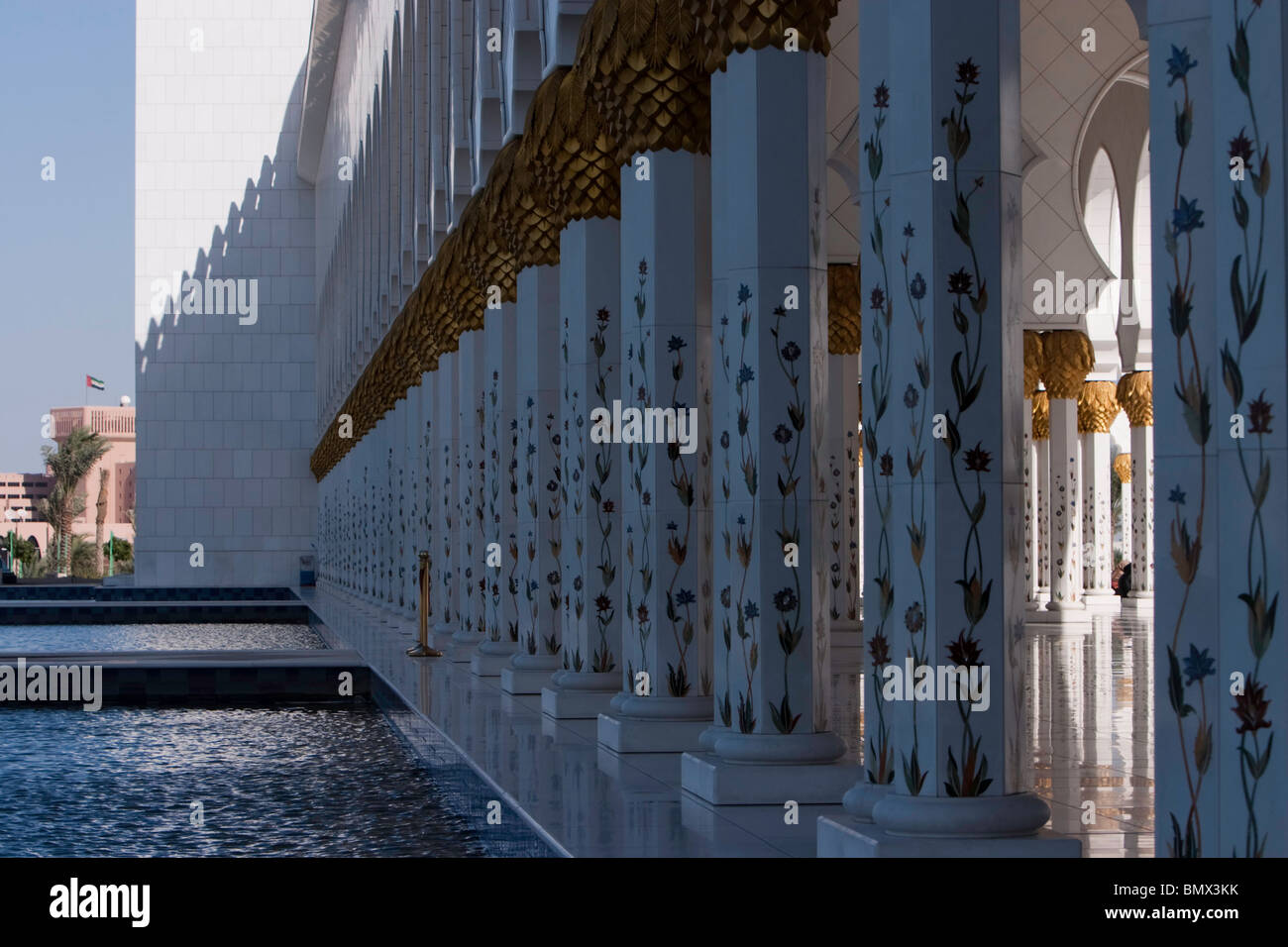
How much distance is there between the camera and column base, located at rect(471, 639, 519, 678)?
1019cm

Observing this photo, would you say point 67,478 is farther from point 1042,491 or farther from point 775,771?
point 775,771

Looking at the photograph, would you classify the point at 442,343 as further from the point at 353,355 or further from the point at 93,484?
the point at 93,484

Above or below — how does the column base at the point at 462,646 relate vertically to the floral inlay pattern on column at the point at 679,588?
below

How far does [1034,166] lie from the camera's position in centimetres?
1188

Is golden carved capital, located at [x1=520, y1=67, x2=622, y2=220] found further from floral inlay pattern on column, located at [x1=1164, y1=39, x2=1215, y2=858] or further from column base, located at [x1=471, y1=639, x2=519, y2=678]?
floral inlay pattern on column, located at [x1=1164, y1=39, x2=1215, y2=858]

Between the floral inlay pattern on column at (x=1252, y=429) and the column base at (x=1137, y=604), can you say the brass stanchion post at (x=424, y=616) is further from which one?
the floral inlay pattern on column at (x=1252, y=429)

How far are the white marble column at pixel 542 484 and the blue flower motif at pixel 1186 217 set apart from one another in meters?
6.37

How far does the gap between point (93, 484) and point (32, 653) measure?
73165mm

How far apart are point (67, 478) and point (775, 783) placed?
47511 mm

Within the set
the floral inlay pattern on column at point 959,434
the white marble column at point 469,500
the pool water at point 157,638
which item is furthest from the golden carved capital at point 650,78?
the pool water at point 157,638

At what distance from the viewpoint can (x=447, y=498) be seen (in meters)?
13.4

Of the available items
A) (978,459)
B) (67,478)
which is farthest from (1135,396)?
(67,478)

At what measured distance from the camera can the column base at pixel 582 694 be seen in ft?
25.2

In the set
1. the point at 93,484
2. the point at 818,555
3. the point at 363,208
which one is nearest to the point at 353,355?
the point at 363,208
